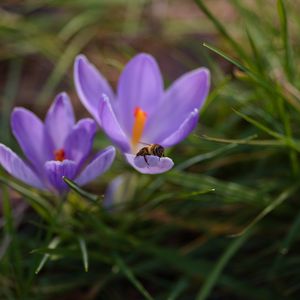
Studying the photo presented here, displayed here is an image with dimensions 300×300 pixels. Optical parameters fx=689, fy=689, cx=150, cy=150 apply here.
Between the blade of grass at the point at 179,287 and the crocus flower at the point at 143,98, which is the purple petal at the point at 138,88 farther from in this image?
the blade of grass at the point at 179,287

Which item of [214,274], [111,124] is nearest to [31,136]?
[111,124]

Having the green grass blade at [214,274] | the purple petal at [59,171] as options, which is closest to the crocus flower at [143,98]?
the purple petal at [59,171]

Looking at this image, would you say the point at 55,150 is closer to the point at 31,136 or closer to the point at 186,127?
the point at 31,136

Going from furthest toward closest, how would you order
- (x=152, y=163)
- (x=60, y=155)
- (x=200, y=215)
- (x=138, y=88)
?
(x=200, y=215) → (x=138, y=88) → (x=60, y=155) → (x=152, y=163)

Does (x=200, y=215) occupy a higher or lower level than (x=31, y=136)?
lower

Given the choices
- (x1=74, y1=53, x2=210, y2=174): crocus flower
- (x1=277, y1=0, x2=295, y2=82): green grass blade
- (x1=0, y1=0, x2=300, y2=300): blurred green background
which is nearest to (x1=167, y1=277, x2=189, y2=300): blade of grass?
(x1=0, y1=0, x2=300, y2=300): blurred green background

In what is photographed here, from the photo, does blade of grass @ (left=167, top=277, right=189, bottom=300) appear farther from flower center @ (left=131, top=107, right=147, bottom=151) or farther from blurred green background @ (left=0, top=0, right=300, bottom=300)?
flower center @ (left=131, top=107, right=147, bottom=151)
